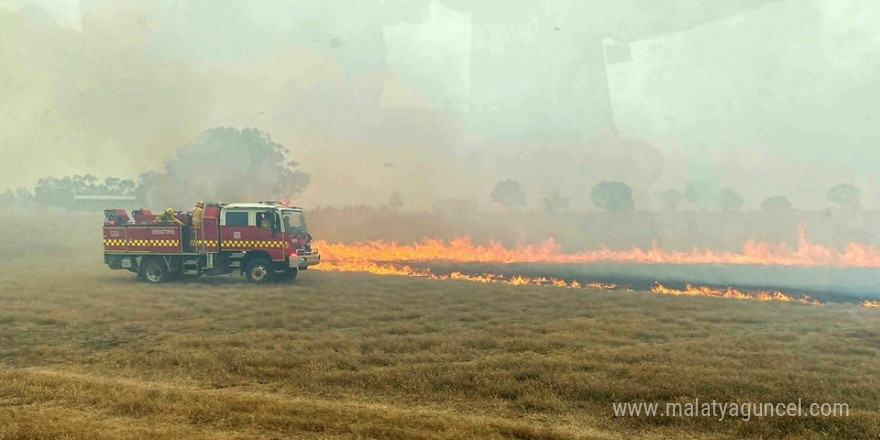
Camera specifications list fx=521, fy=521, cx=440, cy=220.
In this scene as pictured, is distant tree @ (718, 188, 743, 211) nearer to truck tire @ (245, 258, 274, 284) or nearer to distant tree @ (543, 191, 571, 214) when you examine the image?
distant tree @ (543, 191, 571, 214)

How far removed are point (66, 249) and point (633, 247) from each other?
86.3 feet

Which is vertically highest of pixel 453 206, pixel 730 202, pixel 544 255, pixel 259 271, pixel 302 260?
pixel 730 202

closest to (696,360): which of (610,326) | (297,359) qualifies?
(610,326)

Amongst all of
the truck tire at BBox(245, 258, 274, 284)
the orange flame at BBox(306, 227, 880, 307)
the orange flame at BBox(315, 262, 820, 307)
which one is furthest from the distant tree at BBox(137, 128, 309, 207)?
the truck tire at BBox(245, 258, 274, 284)

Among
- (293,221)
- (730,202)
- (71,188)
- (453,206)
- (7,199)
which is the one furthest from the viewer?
(730,202)

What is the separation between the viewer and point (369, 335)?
11.8 metres

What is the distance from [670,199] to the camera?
2939 cm

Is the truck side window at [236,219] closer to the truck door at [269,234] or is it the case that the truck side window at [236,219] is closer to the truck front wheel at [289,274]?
the truck door at [269,234]

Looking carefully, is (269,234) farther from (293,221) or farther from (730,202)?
(730,202)

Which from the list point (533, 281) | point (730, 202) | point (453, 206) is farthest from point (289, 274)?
point (730, 202)

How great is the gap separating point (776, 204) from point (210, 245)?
28245 mm

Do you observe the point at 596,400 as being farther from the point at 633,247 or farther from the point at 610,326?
the point at 633,247

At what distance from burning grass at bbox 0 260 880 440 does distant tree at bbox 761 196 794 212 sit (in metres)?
14.6

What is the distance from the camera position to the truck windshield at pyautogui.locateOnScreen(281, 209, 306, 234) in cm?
Result: 1833
